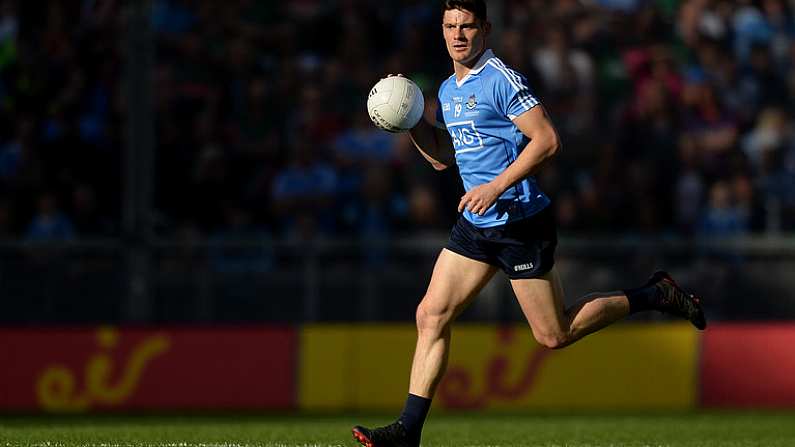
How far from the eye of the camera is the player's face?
6.53 meters

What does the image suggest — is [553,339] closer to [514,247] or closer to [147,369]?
[514,247]

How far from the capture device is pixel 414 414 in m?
6.60

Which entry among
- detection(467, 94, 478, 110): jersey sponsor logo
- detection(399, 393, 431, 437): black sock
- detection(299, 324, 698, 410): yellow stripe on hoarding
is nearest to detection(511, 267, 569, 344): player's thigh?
detection(399, 393, 431, 437): black sock

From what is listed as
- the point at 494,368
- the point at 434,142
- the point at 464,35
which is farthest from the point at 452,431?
the point at 464,35

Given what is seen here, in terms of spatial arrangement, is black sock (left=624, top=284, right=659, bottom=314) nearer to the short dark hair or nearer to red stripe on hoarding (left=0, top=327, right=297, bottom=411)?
the short dark hair

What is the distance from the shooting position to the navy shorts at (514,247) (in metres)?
6.60

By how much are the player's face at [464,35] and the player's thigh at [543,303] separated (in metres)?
1.09

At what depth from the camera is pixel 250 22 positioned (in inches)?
567

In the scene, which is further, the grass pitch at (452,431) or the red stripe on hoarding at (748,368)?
the red stripe on hoarding at (748,368)

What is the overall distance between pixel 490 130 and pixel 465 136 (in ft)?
0.44

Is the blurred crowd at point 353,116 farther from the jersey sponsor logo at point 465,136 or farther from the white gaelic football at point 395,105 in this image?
the jersey sponsor logo at point 465,136

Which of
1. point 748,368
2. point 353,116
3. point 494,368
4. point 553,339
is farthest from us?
point 353,116

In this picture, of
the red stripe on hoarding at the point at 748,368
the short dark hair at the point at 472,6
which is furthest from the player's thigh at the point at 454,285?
the red stripe on hoarding at the point at 748,368

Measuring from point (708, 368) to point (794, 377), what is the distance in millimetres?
831
